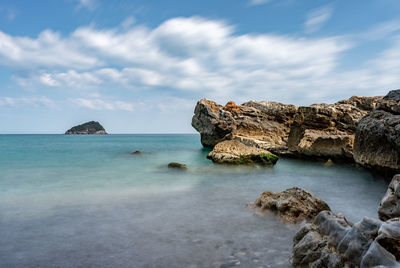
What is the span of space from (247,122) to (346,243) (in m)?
27.2

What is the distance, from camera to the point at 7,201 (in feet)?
29.3

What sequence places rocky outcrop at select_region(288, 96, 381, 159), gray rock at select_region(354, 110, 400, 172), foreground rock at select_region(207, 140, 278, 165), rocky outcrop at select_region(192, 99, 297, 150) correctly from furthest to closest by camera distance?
rocky outcrop at select_region(192, 99, 297, 150), rocky outcrop at select_region(288, 96, 381, 159), foreground rock at select_region(207, 140, 278, 165), gray rock at select_region(354, 110, 400, 172)

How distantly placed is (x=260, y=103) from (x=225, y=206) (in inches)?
1076

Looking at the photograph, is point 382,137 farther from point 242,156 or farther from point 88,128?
point 88,128

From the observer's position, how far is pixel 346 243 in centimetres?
335

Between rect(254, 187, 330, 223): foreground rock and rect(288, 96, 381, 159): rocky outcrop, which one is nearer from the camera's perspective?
rect(254, 187, 330, 223): foreground rock

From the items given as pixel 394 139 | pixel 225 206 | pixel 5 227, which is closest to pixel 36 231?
pixel 5 227

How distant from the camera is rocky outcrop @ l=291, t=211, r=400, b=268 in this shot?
9.11ft

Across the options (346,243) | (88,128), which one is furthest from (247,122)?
(88,128)

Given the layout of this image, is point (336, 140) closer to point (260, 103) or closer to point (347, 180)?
point (347, 180)

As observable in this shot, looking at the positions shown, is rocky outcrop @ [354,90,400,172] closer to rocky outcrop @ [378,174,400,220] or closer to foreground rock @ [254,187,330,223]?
foreground rock @ [254,187,330,223]

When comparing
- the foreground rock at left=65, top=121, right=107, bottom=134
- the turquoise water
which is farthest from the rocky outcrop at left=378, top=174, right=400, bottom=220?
the foreground rock at left=65, top=121, right=107, bottom=134

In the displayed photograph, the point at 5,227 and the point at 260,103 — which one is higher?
the point at 260,103

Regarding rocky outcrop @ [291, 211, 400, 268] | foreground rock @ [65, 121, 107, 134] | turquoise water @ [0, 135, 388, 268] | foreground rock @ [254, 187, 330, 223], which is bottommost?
turquoise water @ [0, 135, 388, 268]
